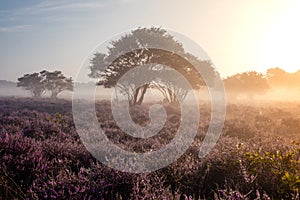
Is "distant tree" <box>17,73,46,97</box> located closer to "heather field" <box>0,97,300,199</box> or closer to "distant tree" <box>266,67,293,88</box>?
"distant tree" <box>266,67,293,88</box>

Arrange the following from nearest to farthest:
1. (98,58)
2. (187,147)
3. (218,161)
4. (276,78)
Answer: (218,161) → (187,147) → (98,58) → (276,78)

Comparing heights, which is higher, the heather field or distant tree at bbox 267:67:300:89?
distant tree at bbox 267:67:300:89

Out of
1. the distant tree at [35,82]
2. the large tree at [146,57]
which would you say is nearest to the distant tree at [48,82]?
the distant tree at [35,82]

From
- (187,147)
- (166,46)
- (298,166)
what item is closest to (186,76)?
(166,46)

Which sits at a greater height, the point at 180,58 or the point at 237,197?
the point at 180,58

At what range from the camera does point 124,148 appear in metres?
5.89

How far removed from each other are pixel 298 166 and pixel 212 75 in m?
38.1

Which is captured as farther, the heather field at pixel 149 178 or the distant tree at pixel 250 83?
the distant tree at pixel 250 83

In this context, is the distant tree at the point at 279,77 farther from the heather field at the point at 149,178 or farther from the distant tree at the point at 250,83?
the heather field at the point at 149,178

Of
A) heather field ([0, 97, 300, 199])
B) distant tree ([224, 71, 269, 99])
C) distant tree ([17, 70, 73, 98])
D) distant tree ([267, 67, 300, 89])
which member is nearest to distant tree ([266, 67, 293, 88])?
distant tree ([267, 67, 300, 89])

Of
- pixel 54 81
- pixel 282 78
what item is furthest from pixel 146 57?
pixel 282 78

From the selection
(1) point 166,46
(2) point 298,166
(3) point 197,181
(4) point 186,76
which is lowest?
(3) point 197,181

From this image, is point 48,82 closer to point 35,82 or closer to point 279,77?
point 35,82

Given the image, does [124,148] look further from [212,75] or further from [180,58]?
[212,75]
